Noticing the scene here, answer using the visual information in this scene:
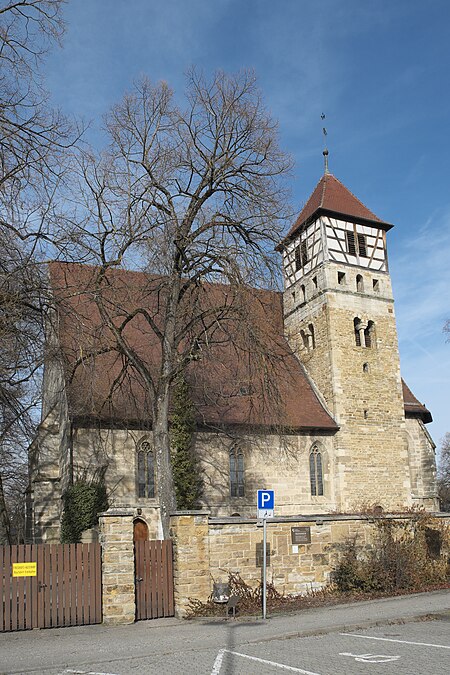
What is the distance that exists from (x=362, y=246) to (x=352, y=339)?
186 inches

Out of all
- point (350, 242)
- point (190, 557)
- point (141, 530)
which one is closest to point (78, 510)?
point (141, 530)

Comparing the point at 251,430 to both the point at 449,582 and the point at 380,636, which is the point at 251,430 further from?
the point at 380,636

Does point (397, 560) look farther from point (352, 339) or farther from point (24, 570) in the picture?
point (352, 339)

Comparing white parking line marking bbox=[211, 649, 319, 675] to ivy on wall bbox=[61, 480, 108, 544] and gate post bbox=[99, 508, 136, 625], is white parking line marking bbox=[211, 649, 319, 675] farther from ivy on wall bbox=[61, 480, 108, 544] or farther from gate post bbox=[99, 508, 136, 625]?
ivy on wall bbox=[61, 480, 108, 544]

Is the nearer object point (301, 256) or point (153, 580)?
point (153, 580)

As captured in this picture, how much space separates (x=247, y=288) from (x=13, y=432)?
6.90m

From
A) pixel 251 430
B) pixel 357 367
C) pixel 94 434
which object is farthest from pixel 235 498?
pixel 357 367

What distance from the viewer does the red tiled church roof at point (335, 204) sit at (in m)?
29.5

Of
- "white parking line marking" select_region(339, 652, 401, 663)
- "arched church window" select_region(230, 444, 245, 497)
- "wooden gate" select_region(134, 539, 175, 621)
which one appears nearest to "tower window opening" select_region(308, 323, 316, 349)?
"arched church window" select_region(230, 444, 245, 497)

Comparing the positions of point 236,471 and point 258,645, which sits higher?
point 236,471

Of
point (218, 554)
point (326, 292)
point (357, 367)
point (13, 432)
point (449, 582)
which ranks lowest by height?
point (449, 582)

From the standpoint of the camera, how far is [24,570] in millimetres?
11383

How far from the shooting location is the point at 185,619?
39.1 ft

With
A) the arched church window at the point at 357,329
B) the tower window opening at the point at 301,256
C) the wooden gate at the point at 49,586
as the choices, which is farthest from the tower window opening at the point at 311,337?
the wooden gate at the point at 49,586
